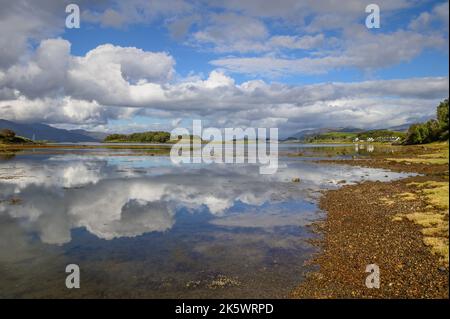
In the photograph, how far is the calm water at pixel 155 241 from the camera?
56.2ft

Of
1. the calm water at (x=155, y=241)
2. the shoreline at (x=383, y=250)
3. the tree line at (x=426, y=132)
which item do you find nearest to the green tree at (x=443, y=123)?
the tree line at (x=426, y=132)

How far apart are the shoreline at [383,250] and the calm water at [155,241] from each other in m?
1.55

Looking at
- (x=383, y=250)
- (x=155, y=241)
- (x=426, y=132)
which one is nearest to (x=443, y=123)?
(x=426, y=132)

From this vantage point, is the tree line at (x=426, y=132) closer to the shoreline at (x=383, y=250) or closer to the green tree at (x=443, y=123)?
the green tree at (x=443, y=123)

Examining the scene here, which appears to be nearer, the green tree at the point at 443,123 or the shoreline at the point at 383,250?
the shoreline at the point at 383,250

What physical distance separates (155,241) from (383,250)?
1615cm

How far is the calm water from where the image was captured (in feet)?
56.2

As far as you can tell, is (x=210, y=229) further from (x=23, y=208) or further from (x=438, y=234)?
(x=23, y=208)

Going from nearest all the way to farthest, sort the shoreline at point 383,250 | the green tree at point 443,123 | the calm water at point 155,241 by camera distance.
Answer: the shoreline at point 383,250
the calm water at point 155,241
the green tree at point 443,123

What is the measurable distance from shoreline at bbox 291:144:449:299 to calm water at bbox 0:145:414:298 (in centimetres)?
155

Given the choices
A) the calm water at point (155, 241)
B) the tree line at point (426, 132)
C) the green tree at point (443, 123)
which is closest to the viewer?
the calm water at point (155, 241)
